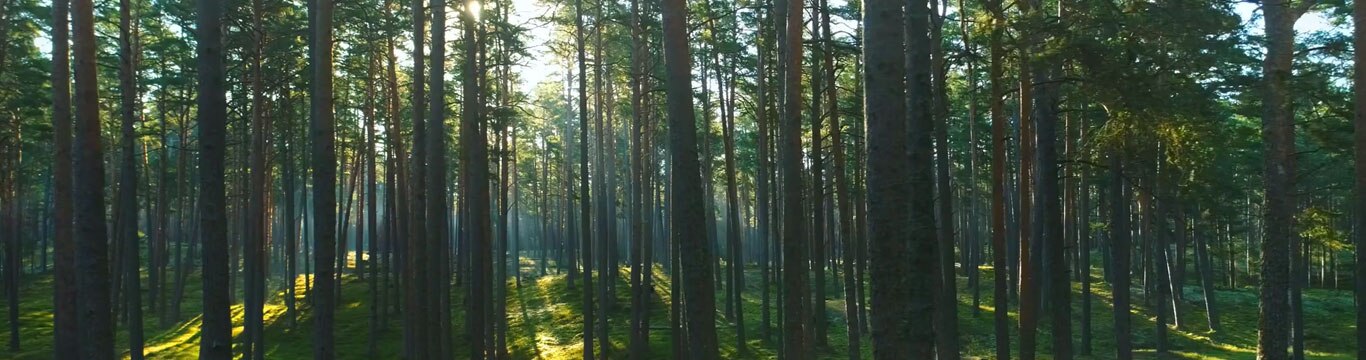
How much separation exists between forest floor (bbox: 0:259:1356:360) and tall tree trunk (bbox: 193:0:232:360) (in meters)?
15.9

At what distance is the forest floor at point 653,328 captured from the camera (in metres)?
25.1

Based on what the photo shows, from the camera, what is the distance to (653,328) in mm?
26844

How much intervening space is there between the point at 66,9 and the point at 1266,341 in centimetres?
1929

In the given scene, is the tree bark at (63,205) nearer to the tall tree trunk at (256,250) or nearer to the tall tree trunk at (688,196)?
the tall tree trunk at (256,250)

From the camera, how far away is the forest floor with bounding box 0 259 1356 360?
990 inches

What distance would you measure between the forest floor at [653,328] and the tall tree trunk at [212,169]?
52.2 ft

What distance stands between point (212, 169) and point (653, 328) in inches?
769

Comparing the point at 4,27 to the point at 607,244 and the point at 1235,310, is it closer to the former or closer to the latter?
the point at 607,244

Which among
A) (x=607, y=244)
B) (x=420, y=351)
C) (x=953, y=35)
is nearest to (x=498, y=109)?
(x=607, y=244)

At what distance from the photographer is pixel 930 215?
762 centimetres

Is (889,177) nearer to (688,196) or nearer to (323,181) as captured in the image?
(688,196)

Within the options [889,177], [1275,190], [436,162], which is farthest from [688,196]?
[1275,190]

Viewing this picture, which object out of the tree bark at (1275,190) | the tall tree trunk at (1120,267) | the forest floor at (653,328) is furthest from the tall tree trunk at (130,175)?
the tree bark at (1275,190)

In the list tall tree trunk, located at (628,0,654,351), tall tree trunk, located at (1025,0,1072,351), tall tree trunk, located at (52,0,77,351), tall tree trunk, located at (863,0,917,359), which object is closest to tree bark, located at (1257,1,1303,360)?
tall tree trunk, located at (1025,0,1072,351)
